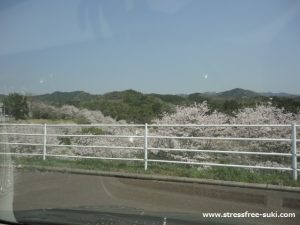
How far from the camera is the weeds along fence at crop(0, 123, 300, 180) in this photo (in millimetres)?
9594

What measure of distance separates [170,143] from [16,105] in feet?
12.9

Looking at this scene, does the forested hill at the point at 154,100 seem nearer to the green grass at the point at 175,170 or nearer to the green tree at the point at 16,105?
the green tree at the point at 16,105

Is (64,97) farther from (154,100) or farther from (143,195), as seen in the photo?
(143,195)

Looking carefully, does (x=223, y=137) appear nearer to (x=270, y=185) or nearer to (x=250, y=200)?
(x=270, y=185)

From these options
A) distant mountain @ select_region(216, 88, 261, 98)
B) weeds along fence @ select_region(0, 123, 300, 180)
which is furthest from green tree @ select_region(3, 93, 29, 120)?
distant mountain @ select_region(216, 88, 261, 98)

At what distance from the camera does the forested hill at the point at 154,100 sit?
7.45 metres

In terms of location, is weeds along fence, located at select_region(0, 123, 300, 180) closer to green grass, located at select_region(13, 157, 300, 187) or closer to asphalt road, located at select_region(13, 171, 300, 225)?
green grass, located at select_region(13, 157, 300, 187)

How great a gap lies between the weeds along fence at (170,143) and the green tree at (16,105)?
0.41m

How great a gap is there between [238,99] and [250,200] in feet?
5.11

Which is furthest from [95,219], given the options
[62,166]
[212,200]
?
[62,166]

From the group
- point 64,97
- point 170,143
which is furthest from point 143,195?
point 170,143

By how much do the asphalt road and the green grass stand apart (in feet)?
1.58

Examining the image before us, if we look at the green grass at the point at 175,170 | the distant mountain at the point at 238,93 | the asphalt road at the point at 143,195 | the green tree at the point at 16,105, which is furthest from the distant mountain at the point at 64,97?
the distant mountain at the point at 238,93

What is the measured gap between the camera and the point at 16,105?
831 centimetres
